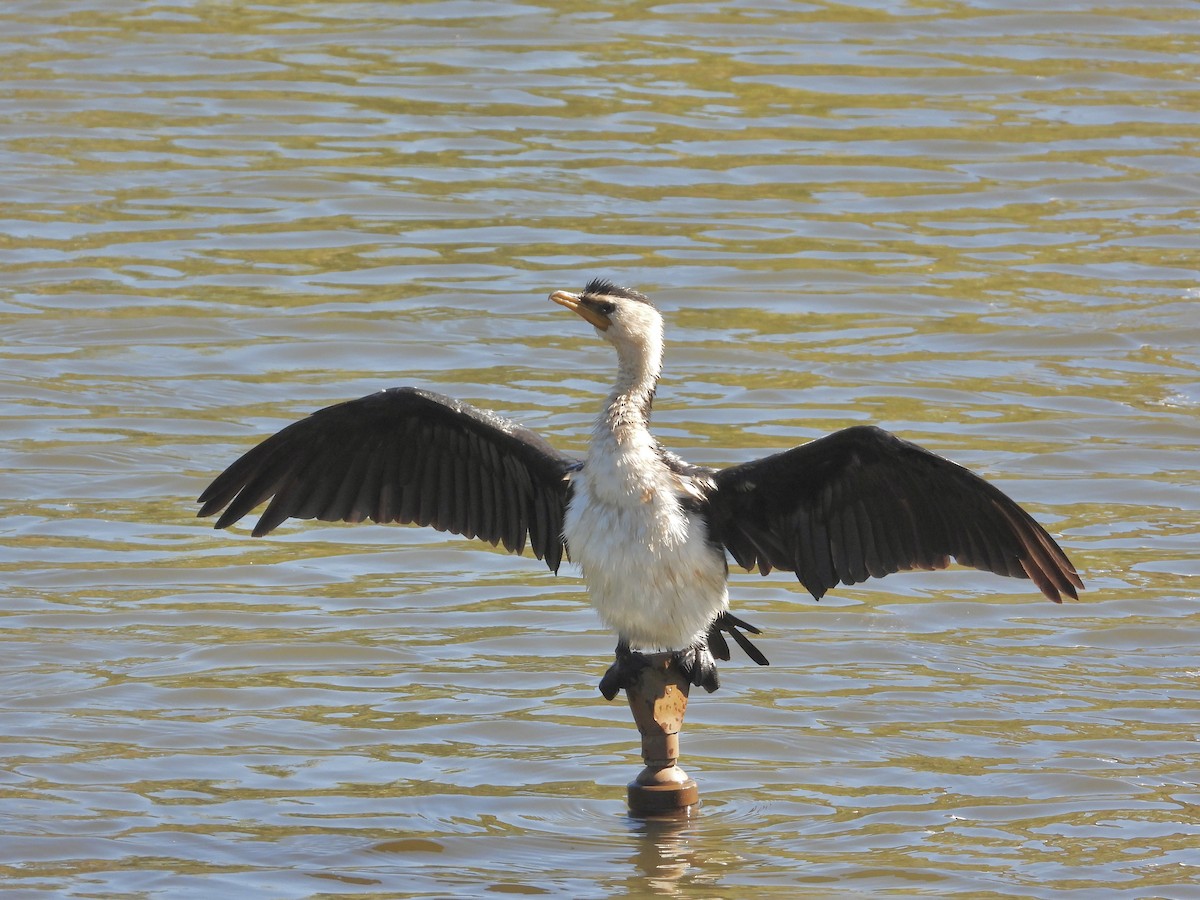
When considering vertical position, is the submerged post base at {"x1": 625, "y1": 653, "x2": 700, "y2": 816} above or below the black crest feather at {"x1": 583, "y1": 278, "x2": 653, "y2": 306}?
below

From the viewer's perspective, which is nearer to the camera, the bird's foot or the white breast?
the white breast

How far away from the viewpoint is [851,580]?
6.96 m

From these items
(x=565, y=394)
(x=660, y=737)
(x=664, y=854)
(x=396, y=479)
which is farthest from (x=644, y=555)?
(x=565, y=394)

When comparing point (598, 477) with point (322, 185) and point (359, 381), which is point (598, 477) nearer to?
point (359, 381)

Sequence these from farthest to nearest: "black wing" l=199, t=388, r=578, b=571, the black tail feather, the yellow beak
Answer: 1. "black wing" l=199, t=388, r=578, b=571
2. the black tail feather
3. the yellow beak

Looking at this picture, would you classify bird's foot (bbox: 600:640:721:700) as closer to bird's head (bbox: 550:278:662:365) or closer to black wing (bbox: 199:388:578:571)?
black wing (bbox: 199:388:578:571)

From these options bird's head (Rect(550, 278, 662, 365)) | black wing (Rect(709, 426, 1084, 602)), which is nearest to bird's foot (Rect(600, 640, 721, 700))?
black wing (Rect(709, 426, 1084, 602))

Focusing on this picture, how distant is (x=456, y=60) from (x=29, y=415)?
5939mm

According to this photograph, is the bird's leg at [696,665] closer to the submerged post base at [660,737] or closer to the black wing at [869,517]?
the submerged post base at [660,737]

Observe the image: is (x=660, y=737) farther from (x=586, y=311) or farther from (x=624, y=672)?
(x=586, y=311)

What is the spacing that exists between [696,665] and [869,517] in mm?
737

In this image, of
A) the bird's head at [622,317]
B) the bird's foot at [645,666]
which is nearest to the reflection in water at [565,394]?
the bird's foot at [645,666]

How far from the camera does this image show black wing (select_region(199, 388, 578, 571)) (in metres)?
7.19

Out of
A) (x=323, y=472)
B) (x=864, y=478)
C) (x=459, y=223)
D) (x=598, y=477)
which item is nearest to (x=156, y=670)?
(x=323, y=472)
